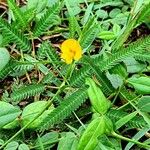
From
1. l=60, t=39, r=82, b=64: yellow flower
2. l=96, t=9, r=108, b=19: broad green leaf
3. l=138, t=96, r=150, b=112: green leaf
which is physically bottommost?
l=138, t=96, r=150, b=112: green leaf

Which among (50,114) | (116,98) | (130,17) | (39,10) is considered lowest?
(116,98)

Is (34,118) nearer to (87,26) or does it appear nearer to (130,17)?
(87,26)

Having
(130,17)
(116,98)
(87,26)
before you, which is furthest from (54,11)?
(116,98)

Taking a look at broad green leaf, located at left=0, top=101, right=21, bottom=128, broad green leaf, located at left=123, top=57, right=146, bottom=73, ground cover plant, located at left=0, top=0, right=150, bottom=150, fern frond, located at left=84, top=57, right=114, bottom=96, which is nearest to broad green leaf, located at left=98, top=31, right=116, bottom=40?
ground cover plant, located at left=0, top=0, right=150, bottom=150

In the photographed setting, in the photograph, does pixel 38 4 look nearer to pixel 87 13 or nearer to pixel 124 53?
pixel 87 13

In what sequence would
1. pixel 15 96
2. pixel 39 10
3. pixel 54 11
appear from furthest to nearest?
pixel 39 10 → pixel 54 11 → pixel 15 96

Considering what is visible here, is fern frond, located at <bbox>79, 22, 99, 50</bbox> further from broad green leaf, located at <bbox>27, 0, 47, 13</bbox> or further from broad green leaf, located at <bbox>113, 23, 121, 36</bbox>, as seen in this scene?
broad green leaf, located at <bbox>27, 0, 47, 13</bbox>

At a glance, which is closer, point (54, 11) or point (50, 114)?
point (50, 114)
